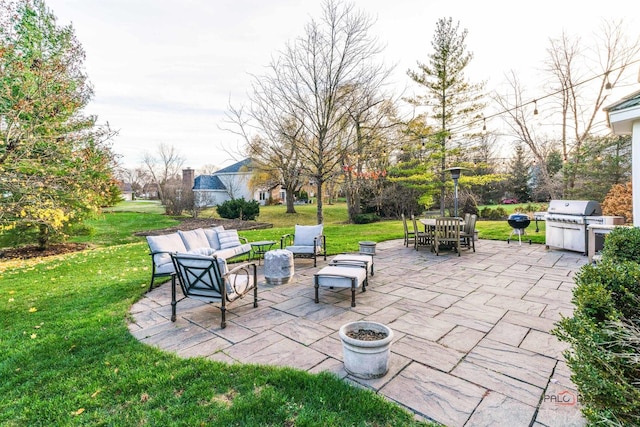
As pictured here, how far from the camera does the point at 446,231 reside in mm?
7031

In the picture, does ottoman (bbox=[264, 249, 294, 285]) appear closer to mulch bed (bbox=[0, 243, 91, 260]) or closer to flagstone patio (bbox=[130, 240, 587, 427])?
flagstone patio (bbox=[130, 240, 587, 427])

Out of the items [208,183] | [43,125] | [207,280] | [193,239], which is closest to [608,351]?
[207,280]

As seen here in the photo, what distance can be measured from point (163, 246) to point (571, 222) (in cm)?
865

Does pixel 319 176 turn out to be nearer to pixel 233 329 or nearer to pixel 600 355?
pixel 233 329

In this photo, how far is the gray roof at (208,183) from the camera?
34.8m

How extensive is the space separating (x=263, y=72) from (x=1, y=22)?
604 cm

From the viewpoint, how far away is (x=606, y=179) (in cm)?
1222

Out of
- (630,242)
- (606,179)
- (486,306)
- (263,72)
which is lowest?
(486,306)

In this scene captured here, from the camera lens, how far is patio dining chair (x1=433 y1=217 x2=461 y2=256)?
6930mm

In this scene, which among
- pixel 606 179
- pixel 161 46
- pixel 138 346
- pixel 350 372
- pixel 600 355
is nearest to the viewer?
pixel 600 355

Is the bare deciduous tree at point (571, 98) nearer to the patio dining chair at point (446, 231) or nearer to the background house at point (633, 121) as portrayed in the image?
the patio dining chair at point (446, 231)

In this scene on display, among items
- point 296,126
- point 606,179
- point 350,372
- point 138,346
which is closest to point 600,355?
point 350,372

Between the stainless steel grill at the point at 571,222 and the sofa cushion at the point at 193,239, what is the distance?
322 inches

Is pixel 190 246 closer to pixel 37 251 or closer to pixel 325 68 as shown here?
pixel 325 68
